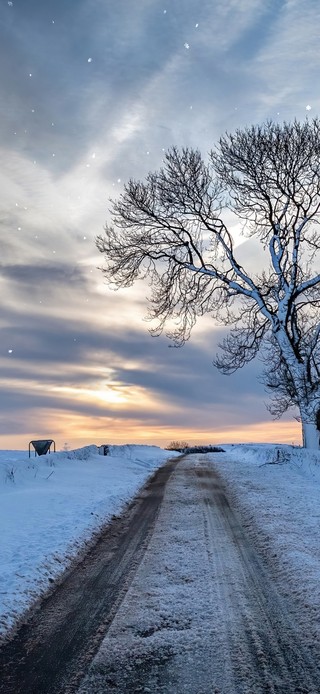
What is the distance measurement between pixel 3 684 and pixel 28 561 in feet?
8.63

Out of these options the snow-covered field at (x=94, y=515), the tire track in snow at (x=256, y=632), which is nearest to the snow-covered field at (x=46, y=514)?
the snow-covered field at (x=94, y=515)

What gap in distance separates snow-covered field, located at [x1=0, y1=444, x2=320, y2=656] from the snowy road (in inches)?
14.6

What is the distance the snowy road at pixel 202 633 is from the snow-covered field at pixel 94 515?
1.22 feet

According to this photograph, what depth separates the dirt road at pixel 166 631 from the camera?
3.06 m

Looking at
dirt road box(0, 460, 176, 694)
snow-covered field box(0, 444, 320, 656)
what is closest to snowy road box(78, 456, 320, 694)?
dirt road box(0, 460, 176, 694)

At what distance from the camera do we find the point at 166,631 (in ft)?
12.3

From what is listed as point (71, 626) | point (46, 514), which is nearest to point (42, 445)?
point (46, 514)

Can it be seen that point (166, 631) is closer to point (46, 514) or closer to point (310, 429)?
point (46, 514)

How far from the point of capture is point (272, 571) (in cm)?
530

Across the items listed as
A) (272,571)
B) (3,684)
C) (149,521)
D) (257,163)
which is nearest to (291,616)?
(272,571)

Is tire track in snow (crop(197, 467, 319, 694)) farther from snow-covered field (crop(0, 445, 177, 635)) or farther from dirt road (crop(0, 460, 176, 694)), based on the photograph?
snow-covered field (crop(0, 445, 177, 635))

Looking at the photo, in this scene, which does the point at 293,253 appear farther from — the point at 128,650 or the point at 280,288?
the point at 128,650

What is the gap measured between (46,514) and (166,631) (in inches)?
214

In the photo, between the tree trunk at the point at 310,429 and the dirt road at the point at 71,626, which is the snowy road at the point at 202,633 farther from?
the tree trunk at the point at 310,429
